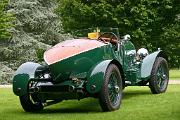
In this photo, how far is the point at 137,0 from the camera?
3406 centimetres

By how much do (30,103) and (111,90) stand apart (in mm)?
1661

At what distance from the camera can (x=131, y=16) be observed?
34.5m

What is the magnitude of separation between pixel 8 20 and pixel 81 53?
18919 mm

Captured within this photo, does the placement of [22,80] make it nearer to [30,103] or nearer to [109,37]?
[30,103]

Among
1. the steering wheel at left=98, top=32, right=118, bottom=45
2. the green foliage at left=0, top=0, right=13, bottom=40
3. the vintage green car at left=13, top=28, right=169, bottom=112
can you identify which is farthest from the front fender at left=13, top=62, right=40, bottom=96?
the green foliage at left=0, top=0, right=13, bottom=40

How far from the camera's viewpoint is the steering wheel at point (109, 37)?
11973 millimetres

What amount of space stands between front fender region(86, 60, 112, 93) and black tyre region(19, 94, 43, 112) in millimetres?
1301

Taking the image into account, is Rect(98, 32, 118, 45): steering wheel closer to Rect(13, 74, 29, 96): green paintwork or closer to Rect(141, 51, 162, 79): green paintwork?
Rect(141, 51, 162, 79): green paintwork

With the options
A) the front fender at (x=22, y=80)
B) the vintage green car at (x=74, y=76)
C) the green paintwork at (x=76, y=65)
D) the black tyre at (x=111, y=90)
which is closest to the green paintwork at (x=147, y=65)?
A: the vintage green car at (x=74, y=76)

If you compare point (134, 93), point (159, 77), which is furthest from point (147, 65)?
point (134, 93)

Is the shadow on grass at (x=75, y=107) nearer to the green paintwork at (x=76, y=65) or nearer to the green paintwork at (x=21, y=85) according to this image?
the green paintwork at (x=21, y=85)

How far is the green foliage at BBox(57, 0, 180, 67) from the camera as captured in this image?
33875 millimetres

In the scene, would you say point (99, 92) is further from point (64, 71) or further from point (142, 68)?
point (142, 68)

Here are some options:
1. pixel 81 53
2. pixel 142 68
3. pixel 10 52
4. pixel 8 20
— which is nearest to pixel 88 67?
pixel 81 53
